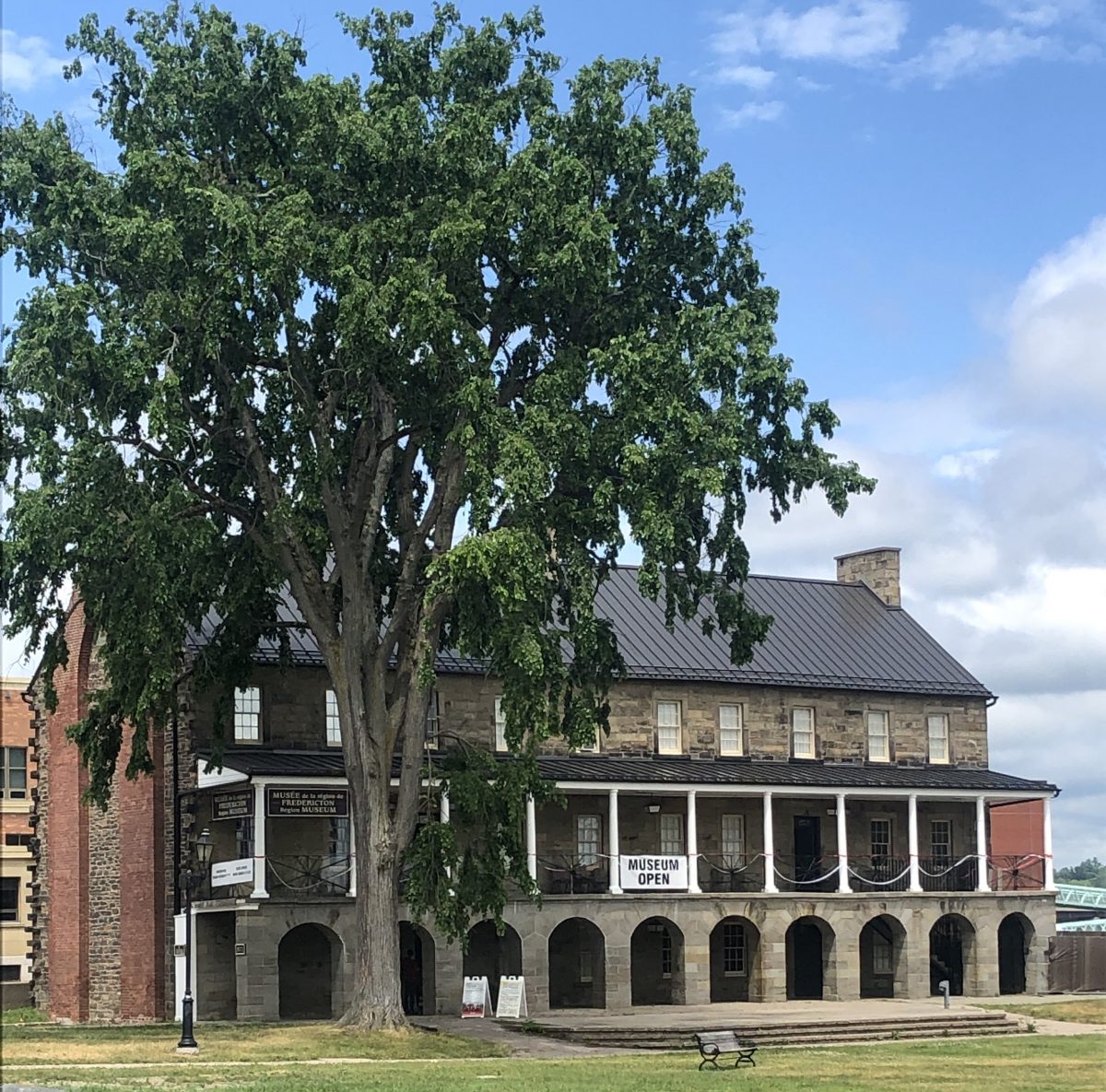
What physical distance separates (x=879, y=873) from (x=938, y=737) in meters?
5.14

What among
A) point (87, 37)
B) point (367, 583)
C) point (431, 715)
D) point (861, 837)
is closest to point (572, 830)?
point (431, 715)

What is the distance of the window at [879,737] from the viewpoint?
2197 inches

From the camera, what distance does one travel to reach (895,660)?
57.2m

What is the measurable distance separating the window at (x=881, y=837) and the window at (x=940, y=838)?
1323 millimetres

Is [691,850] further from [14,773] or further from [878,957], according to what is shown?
[14,773]

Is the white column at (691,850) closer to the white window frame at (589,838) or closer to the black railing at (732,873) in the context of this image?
the black railing at (732,873)

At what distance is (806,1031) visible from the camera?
4016 cm

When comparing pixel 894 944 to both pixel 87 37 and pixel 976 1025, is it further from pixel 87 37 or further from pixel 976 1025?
pixel 87 37

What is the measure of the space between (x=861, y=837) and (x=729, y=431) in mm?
21766

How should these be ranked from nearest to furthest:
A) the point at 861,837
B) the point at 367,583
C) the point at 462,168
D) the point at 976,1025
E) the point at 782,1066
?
the point at 782,1066 → the point at 462,168 → the point at 367,583 → the point at 976,1025 → the point at 861,837

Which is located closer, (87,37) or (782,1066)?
(782,1066)

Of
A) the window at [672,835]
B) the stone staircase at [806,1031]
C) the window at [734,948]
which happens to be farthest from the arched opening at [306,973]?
the window at [734,948]

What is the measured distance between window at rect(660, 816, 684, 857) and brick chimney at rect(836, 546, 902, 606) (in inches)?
479

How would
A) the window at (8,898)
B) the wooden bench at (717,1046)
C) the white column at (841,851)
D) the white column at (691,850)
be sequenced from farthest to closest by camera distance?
the window at (8,898)
the white column at (841,851)
the white column at (691,850)
the wooden bench at (717,1046)
